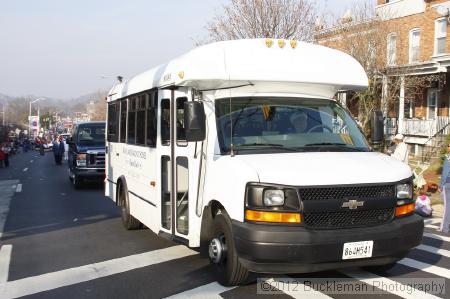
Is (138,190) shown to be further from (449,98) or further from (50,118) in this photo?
(50,118)

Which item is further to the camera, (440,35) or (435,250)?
(440,35)

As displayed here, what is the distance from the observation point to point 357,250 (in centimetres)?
482

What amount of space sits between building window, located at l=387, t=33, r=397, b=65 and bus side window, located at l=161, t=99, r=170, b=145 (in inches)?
693

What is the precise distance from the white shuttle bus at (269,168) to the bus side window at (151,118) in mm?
16

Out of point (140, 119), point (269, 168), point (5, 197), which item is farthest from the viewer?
point (5, 197)

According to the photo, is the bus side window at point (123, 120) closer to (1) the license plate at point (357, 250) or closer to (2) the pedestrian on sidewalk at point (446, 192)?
(1) the license plate at point (357, 250)

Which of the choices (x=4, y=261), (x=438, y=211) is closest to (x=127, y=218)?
(x=4, y=261)

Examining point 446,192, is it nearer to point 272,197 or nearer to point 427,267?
point 427,267

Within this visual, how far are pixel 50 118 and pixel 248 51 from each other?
448 ft

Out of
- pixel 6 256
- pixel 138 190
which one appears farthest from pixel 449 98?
pixel 6 256

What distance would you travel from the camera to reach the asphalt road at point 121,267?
18.0ft

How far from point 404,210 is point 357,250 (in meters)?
0.79

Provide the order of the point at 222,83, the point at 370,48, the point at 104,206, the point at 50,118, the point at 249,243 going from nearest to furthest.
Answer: the point at 249,243 → the point at 222,83 → the point at 104,206 → the point at 370,48 → the point at 50,118

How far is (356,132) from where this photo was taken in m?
6.08
